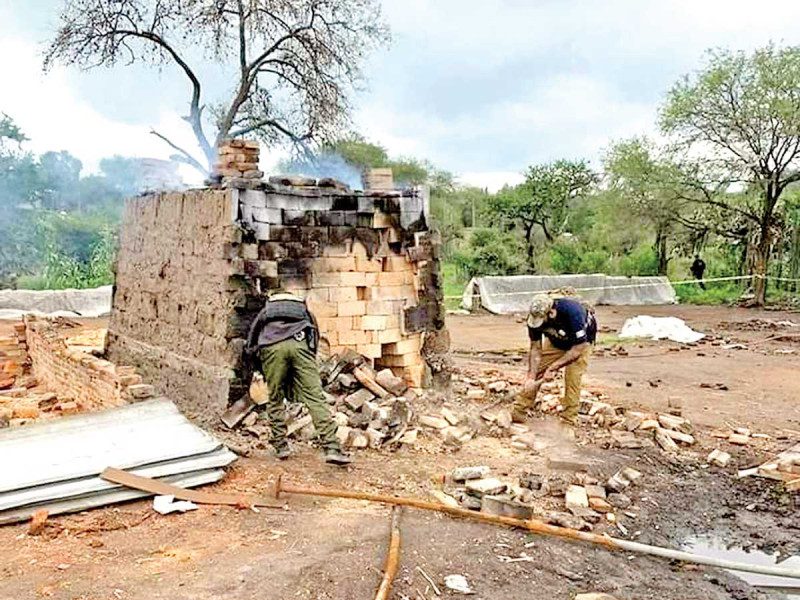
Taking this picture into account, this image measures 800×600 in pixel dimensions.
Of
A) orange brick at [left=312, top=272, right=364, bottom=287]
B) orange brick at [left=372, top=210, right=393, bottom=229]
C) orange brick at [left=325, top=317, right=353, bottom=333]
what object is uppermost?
orange brick at [left=372, top=210, right=393, bottom=229]

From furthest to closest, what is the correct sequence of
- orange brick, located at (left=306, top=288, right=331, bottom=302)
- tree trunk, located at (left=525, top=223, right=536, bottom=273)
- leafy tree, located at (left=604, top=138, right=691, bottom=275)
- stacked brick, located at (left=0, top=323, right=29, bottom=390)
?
tree trunk, located at (left=525, top=223, right=536, bottom=273), leafy tree, located at (left=604, top=138, right=691, bottom=275), stacked brick, located at (left=0, top=323, right=29, bottom=390), orange brick, located at (left=306, top=288, right=331, bottom=302)

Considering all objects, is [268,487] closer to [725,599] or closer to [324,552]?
[324,552]

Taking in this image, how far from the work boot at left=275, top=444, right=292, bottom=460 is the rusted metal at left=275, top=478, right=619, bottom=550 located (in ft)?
1.91

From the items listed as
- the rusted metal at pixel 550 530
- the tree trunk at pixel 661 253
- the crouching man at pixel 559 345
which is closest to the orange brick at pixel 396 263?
the crouching man at pixel 559 345

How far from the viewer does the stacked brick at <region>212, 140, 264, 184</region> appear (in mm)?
7168

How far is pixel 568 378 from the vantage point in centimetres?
728

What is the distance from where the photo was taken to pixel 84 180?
95.0 feet

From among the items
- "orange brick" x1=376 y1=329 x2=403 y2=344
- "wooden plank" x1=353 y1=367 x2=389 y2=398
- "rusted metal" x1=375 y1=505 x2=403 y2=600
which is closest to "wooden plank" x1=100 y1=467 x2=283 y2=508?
"rusted metal" x1=375 y1=505 x2=403 y2=600

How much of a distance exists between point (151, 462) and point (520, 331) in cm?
1212

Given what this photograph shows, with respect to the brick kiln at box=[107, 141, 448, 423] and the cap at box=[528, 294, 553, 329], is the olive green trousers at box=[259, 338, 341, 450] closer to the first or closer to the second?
the brick kiln at box=[107, 141, 448, 423]

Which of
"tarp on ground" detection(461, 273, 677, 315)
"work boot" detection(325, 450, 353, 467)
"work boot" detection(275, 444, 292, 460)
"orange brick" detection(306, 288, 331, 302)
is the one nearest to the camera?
"work boot" detection(325, 450, 353, 467)

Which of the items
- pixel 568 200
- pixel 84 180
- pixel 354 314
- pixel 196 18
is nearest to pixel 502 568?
pixel 354 314

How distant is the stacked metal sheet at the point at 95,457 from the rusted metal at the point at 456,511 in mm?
641

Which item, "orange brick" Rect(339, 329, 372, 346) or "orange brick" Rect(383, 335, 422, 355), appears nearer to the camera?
"orange brick" Rect(339, 329, 372, 346)
